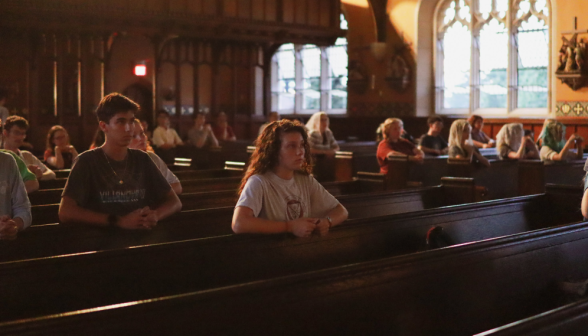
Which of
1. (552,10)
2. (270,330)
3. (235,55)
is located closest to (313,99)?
(235,55)

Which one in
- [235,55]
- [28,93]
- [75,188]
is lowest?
[75,188]

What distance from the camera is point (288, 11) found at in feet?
41.8

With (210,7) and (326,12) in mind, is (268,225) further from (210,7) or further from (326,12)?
(326,12)

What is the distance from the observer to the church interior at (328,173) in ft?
7.90

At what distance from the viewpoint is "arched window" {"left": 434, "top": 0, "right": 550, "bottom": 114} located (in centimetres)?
1302

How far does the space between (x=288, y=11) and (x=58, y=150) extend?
6.77m

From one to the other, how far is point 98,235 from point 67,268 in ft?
2.83

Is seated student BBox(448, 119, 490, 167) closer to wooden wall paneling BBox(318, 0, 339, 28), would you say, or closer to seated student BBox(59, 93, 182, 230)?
seated student BBox(59, 93, 182, 230)

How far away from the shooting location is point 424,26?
47.9 feet

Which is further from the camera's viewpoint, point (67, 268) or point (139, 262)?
point (139, 262)

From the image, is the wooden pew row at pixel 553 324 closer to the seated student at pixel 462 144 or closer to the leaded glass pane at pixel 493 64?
the seated student at pixel 462 144

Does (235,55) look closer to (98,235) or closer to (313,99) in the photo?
(313,99)

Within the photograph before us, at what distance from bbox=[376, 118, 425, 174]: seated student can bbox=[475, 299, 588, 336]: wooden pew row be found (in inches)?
206

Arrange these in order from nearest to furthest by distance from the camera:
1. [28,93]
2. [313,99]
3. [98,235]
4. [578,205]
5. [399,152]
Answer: [98,235]
[578,205]
[399,152]
[28,93]
[313,99]
